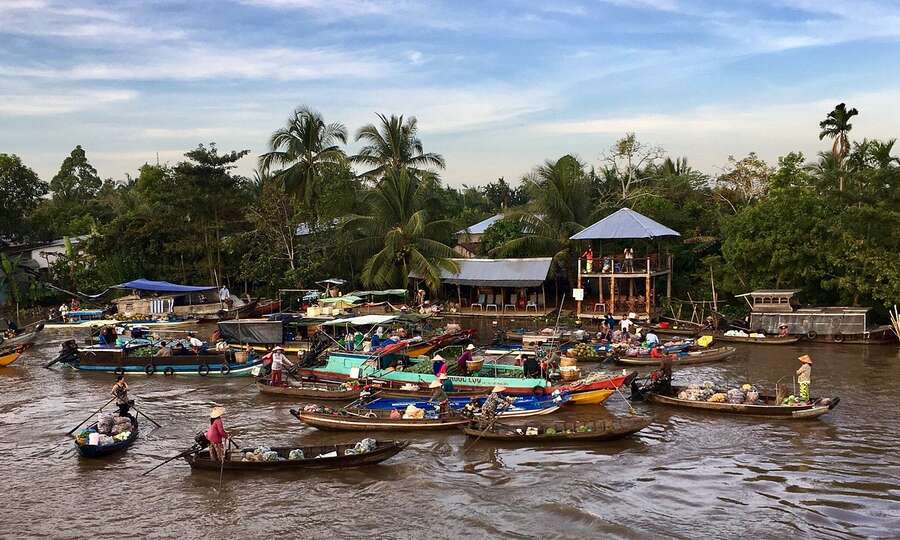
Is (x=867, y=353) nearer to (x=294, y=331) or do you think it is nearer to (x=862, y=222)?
(x=862, y=222)

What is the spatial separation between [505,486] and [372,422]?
13.4ft

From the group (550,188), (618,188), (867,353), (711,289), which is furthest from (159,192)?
(867,353)

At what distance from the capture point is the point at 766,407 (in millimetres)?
15898

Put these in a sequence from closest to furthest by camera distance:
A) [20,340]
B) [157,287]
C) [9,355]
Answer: [9,355], [20,340], [157,287]

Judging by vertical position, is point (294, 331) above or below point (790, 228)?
below

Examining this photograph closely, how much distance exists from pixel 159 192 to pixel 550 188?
2310 centimetres

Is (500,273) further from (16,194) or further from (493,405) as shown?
(16,194)

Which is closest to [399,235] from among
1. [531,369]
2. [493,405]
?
[531,369]

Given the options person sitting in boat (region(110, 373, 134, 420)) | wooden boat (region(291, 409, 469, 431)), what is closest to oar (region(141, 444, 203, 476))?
person sitting in boat (region(110, 373, 134, 420))

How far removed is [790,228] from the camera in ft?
92.3

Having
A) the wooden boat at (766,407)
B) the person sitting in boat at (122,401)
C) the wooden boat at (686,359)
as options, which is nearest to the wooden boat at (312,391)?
the person sitting in boat at (122,401)

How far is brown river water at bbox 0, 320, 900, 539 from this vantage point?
11.2 m

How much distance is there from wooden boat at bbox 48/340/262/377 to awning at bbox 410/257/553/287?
47.2 feet

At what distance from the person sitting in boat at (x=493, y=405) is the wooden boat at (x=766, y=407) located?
14.0ft
